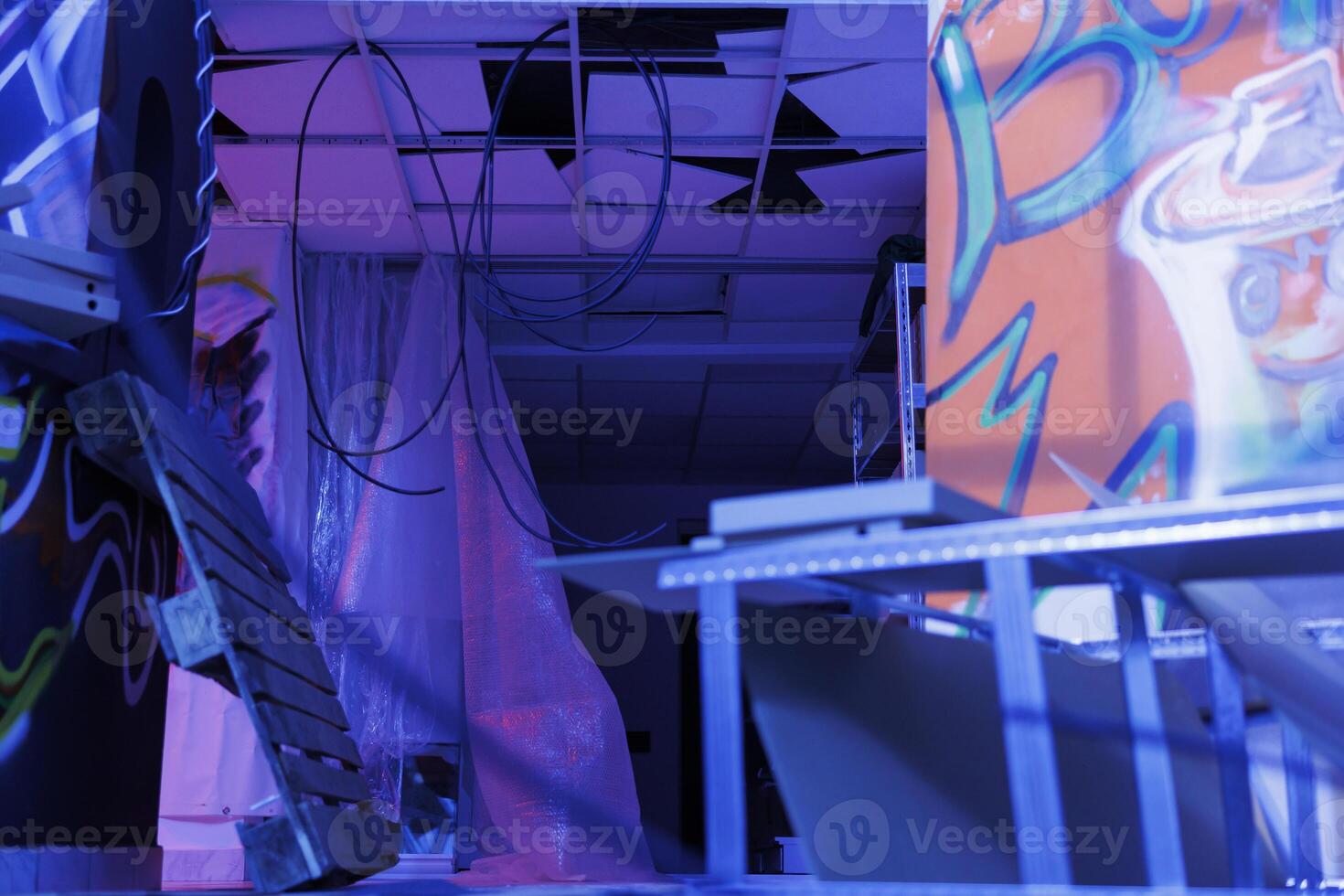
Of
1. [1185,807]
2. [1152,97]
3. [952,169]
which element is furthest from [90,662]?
[1152,97]

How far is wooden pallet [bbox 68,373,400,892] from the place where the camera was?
1.62 m

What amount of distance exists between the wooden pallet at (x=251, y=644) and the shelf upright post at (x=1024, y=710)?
38.3 inches

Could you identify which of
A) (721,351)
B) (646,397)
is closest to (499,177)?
(721,351)

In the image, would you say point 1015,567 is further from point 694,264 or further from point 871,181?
point 694,264

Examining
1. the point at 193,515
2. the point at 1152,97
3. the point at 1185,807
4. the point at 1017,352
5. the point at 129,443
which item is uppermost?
the point at 1152,97

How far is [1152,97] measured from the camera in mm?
2115

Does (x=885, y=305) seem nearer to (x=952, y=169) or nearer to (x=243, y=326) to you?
(x=952, y=169)

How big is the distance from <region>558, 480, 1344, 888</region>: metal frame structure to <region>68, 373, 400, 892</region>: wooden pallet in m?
0.61

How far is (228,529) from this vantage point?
200 cm

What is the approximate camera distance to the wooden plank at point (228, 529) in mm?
1773

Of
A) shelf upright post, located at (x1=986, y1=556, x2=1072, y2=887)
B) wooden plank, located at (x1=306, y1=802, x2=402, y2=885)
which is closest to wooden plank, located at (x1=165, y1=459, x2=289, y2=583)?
wooden plank, located at (x1=306, y1=802, x2=402, y2=885)

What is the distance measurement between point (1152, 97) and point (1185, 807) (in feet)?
3.97

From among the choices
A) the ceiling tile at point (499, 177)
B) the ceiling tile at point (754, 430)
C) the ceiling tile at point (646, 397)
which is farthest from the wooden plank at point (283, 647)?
the ceiling tile at point (754, 430)

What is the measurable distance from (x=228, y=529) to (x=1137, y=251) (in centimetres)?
161
